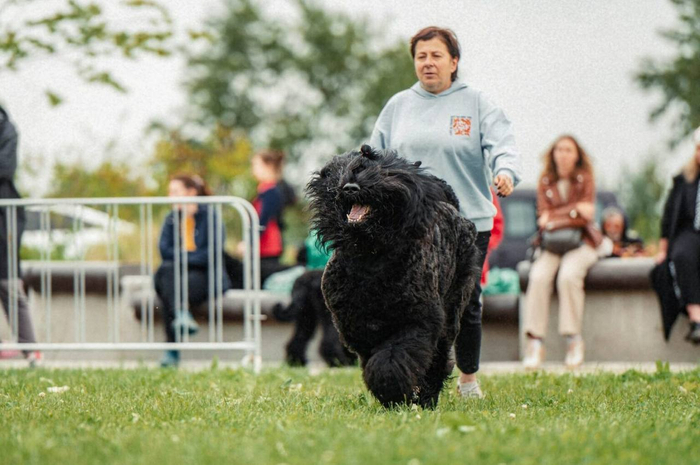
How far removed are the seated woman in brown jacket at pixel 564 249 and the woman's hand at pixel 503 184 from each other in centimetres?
413

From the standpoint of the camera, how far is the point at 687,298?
8.77 m

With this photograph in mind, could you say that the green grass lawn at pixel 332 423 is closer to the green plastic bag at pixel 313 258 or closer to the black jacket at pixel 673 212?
the black jacket at pixel 673 212

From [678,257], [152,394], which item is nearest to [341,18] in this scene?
[678,257]

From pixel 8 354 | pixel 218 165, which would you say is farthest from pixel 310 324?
pixel 218 165

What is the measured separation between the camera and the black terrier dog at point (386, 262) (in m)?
4.60

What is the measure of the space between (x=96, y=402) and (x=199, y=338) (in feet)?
16.2

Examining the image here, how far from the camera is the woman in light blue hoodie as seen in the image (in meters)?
5.64

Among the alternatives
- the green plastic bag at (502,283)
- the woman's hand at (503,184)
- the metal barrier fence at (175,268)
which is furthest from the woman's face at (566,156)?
the woman's hand at (503,184)

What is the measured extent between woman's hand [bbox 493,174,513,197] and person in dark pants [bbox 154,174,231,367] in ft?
14.3

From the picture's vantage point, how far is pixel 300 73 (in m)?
48.7

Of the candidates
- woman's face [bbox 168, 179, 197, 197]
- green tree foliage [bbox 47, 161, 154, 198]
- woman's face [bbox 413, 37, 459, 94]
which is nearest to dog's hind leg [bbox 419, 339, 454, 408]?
woman's face [bbox 413, 37, 459, 94]

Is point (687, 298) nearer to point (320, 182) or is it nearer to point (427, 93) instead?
point (427, 93)

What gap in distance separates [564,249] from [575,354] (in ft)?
3.35

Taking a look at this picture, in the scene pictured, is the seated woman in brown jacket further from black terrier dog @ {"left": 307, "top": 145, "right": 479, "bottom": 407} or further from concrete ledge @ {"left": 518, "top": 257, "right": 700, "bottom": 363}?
black terrier dog @ {"left": 307, "top": 145, "right": 479, "bottom": 407}
